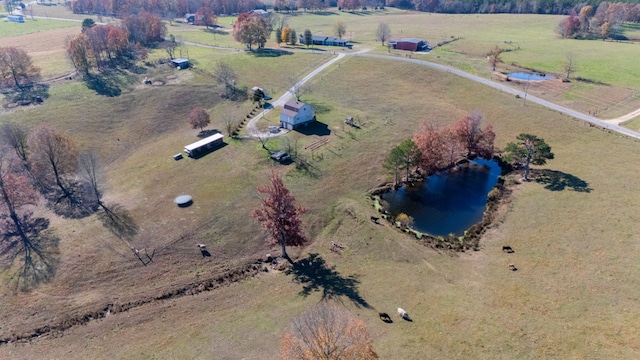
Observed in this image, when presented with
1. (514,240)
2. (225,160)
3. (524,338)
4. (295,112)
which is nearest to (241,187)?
(225,160)

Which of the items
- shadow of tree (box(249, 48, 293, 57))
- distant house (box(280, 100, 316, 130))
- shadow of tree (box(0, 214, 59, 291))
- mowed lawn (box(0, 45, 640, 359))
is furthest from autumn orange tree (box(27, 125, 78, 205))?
shadow of tree (box(249, 48, 293, 57))

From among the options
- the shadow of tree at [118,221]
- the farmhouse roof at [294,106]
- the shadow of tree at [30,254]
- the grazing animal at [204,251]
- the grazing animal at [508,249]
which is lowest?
the shadow of tree at [30,254]

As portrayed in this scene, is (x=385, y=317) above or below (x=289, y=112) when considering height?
below

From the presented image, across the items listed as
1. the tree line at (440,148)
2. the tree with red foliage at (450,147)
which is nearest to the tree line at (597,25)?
the tree line at (440,148)

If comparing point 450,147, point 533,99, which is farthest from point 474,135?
point 533,99

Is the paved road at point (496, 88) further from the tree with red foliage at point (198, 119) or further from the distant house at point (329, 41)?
the distant house at point (329, 41)

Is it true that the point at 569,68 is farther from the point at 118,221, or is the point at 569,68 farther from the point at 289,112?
the point at 118,221

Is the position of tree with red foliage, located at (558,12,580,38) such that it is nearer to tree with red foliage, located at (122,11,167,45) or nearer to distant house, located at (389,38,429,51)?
distant house, located at (389,38,429,51)
